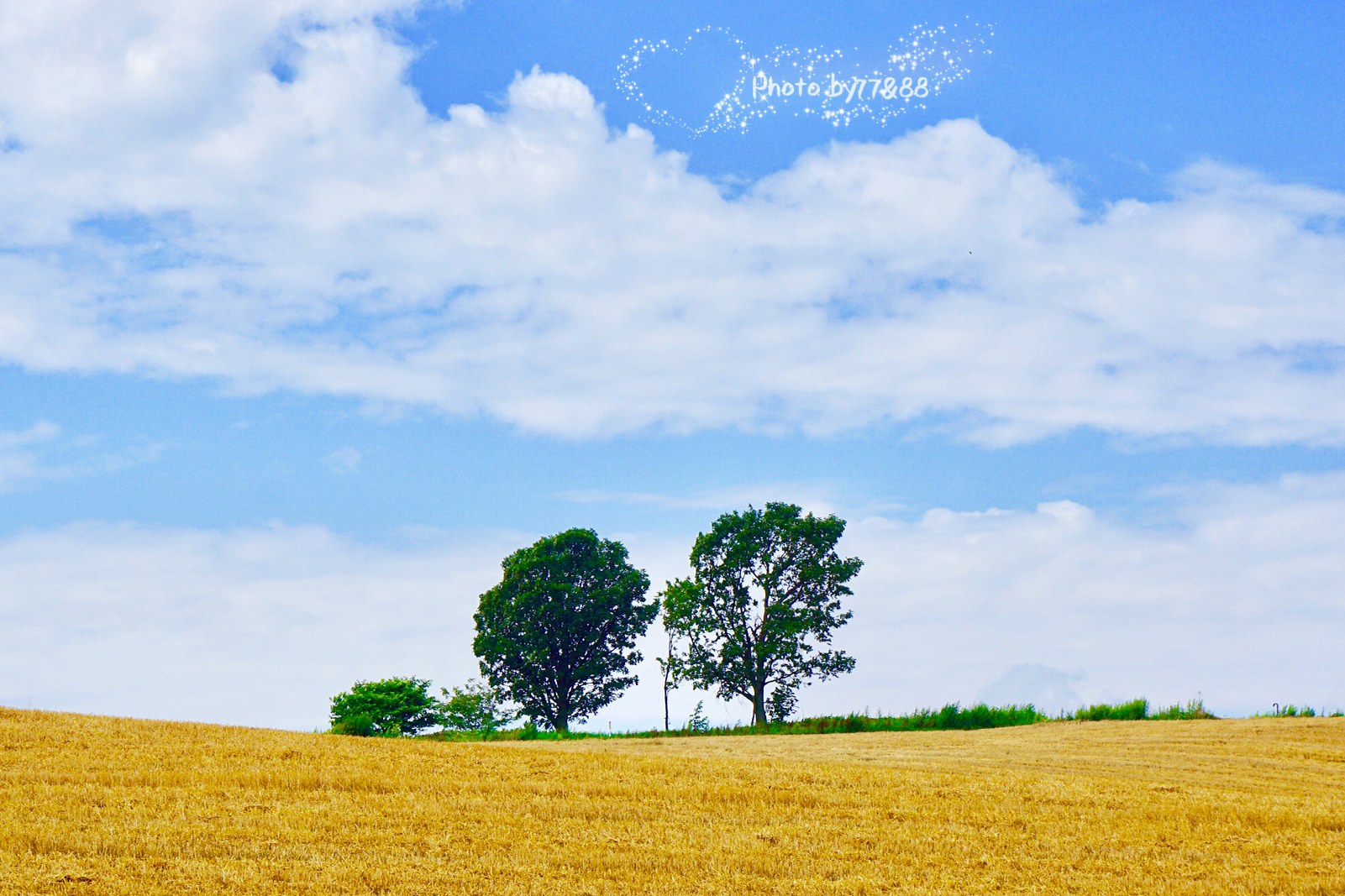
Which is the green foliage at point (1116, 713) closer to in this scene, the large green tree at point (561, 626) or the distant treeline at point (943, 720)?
the distant treeline at point (943, 720)

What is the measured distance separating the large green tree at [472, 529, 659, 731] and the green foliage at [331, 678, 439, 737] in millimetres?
4015

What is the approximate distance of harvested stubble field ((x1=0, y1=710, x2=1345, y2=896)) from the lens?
13406 mm

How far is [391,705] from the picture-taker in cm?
5131

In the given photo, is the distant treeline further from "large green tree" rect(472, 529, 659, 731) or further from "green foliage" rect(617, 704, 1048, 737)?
"large green tree" rect(472, 529, 659, 731)

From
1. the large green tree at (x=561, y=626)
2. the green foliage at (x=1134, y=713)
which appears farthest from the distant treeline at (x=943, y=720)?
the large green tree at (x=561, y=626)

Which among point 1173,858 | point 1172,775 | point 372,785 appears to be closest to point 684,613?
point 1172,775

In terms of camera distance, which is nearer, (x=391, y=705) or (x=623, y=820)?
(x=623, y=820)

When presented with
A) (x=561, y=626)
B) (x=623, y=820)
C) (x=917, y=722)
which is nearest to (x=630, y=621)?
(x=561, y=626)

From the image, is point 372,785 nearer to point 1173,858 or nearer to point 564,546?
point 1173,858

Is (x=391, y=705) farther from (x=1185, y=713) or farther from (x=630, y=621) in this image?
(x=1185, y=713)

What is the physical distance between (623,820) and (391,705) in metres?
37.1

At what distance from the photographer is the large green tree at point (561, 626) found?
5497cm

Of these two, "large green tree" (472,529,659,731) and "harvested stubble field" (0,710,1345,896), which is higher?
"large green tree" (472,529,659,731)

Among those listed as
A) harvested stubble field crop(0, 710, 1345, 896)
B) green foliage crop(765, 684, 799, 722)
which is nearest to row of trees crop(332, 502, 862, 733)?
green foliage crop(765, 684, 799, 722)
